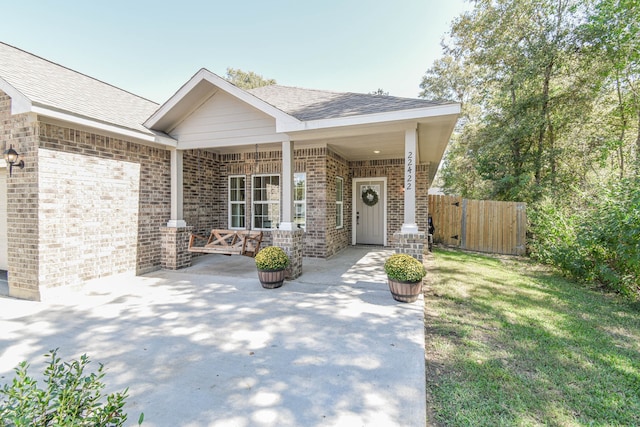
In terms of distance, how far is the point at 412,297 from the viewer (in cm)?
456

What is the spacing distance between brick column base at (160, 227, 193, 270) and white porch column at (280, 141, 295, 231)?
2550 millimetres

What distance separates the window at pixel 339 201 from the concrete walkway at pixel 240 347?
4.03 meters

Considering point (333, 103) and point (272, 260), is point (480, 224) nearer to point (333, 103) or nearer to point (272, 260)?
point (333, 103)

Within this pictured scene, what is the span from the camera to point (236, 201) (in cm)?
898

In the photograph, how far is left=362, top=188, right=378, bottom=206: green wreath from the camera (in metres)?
10.4

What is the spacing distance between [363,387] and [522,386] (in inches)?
55.3

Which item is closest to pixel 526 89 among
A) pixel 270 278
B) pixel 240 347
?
pixel 270 278

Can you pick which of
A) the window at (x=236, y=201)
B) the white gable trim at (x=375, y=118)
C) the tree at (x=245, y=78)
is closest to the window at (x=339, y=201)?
the window at (x=236, y=201)

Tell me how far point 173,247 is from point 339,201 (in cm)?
496

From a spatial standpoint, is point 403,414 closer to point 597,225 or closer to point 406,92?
point 597,225

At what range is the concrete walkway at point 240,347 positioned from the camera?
7.29 feet

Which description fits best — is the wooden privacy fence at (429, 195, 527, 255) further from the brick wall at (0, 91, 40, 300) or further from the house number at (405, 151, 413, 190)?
the brick wall at (0, 91, 40, 300)

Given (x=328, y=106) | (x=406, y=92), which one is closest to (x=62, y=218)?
(x=328, y=106)

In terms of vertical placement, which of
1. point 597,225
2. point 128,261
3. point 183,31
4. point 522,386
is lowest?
point 522,386
